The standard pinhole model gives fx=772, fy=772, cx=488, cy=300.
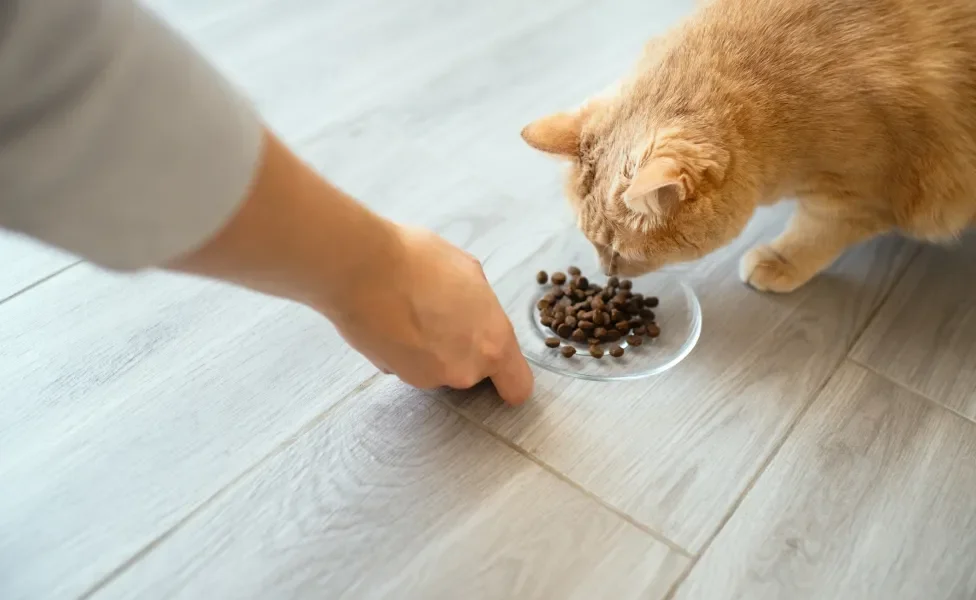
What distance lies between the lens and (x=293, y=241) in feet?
1.94

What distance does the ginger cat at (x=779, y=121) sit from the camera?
102 cm

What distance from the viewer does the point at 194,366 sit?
1.11m

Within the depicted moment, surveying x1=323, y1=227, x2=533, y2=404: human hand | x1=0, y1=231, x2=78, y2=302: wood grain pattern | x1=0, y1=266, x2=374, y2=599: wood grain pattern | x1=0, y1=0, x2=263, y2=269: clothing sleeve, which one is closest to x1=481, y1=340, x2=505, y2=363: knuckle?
x1=323, y1=227, x2=533, y2=404: human hand

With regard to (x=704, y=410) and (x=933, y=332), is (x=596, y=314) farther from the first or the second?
(x=933, y=332)

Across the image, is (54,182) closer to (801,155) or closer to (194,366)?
(194,366)

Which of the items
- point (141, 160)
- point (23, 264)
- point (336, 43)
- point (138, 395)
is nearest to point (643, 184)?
point (141, 160)

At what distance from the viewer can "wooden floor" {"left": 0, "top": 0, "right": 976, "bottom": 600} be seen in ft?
2.90

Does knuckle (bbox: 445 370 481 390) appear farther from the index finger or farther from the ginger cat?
the ginger cat

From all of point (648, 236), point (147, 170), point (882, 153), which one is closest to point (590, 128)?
point (648, 236)

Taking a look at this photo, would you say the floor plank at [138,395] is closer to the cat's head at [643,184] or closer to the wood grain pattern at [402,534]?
the wood grain pattern at [402,534]

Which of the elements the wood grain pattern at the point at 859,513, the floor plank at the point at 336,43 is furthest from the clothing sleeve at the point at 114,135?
the floor plank at the point at 336,43

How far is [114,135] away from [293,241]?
6.7 inches

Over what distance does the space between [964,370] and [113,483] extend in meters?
1.16

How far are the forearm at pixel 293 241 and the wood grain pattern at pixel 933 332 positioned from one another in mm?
796
